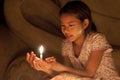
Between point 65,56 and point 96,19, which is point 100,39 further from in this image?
point 96,19

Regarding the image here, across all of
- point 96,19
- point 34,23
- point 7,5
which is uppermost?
point 7,5

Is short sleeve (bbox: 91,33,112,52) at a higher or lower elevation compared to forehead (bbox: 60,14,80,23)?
lower

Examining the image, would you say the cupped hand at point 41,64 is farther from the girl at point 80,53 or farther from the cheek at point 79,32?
the cheek at point 79,32

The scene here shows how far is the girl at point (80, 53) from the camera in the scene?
1.57m

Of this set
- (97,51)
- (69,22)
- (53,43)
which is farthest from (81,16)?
(53,43)

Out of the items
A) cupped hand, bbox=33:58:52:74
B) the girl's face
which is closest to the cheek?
the girl's face

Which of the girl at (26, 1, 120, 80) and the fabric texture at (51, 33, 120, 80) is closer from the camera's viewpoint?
the girl at (26, 1, 120, 80)

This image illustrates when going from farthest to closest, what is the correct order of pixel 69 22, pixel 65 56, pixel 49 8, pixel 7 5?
pixel 49 8 → pixel 7 5 → pixel 65 56 → pixel 69 22

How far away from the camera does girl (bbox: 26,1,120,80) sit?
157 cm

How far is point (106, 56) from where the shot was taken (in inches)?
68.7

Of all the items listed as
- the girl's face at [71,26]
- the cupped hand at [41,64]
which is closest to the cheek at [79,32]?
the girl's face at [71,26]

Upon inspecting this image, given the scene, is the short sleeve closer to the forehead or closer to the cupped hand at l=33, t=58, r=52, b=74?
the forehead

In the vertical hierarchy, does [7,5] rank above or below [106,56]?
above

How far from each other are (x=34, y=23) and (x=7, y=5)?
22 cm
